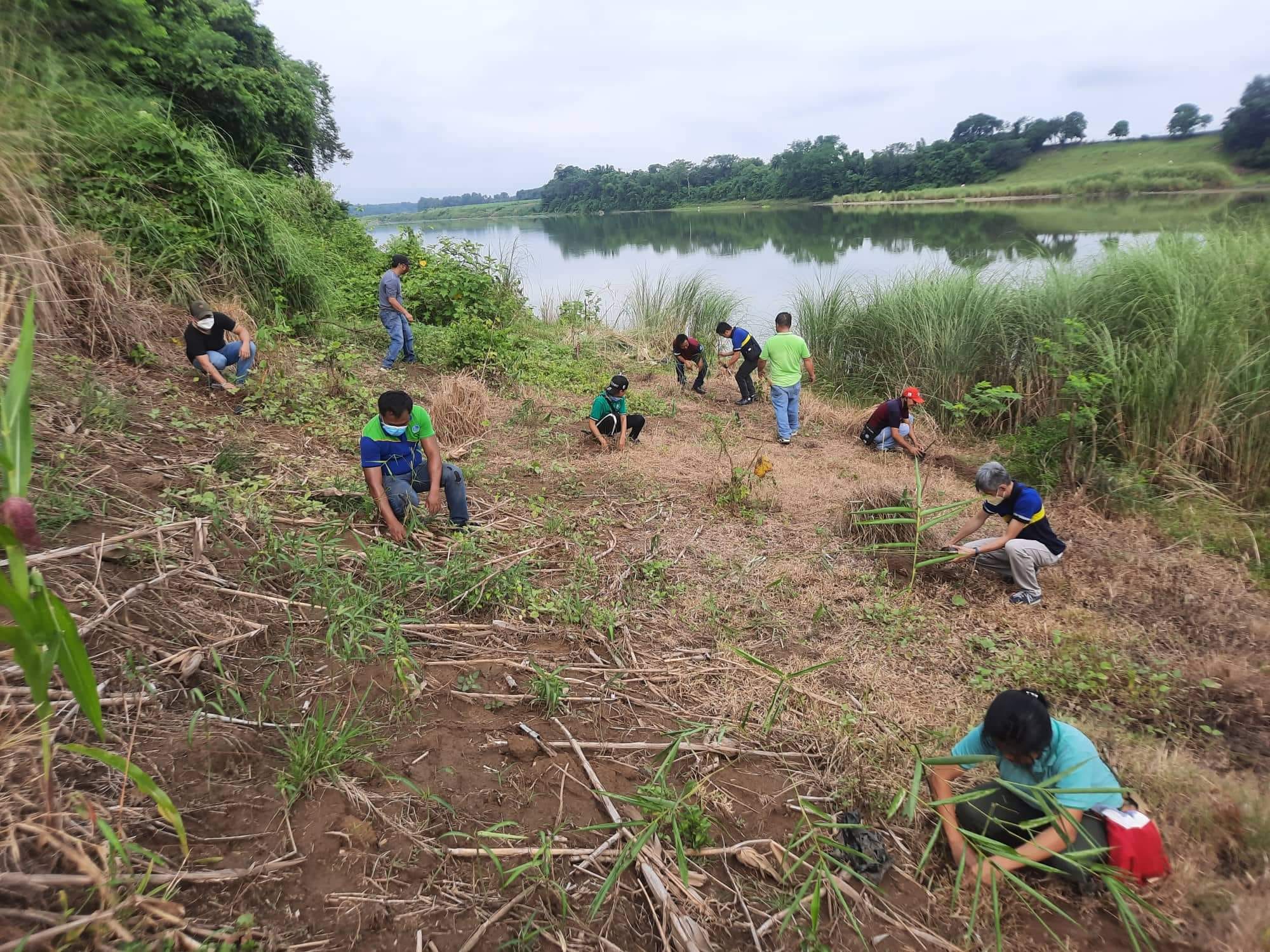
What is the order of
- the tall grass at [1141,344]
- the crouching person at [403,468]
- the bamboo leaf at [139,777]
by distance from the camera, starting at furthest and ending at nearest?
the tall grass at [1141,344], the crouching person at [403,468], the bamboo leaf at [139,777]

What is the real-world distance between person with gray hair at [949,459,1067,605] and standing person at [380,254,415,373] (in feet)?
22.2

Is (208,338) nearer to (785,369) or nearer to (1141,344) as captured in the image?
(785,369)

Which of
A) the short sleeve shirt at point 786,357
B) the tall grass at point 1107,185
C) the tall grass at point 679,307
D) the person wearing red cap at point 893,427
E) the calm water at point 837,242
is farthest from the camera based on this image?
the tall grass at point 1107,185

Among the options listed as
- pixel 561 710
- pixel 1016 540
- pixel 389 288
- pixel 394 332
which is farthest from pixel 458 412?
pixel 1016 540

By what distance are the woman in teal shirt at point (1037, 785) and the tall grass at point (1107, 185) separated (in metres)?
44.0

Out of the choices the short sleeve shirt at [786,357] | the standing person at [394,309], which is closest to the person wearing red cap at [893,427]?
the short sleeve shirt at [786,357]

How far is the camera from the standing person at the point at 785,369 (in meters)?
7.70

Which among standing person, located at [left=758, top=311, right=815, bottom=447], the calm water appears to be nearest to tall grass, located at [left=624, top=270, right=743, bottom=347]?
the calm water

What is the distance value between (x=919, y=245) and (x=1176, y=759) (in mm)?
20351

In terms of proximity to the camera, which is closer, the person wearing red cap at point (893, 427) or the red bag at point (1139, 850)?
the red bag at point (1139, 850)

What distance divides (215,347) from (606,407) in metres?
3.62

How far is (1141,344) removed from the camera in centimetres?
620

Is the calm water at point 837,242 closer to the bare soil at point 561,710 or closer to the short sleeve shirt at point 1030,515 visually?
the short sleeve shirt at point 1030,515

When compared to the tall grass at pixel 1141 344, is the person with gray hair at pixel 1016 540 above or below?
below
